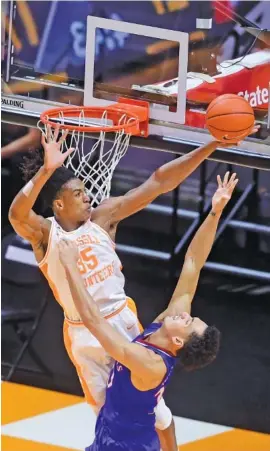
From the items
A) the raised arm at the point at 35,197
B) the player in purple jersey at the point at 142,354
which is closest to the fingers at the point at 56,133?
the raised arm at the point at 35,197

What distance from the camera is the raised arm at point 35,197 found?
4.63 metres

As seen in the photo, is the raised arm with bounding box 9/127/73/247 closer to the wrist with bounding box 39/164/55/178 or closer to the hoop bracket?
the wrist with bounding box 39/164/55/178

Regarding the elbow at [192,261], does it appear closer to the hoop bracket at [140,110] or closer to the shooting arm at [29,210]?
the shooting arm at [29,210]

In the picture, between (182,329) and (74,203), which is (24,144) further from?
(182,329)

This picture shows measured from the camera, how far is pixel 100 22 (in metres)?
5.52

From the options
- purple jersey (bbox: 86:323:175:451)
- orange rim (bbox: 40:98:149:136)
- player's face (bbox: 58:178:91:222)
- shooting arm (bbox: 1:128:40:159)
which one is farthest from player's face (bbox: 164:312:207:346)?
shooting arm (bbox: 1:128:40:159)

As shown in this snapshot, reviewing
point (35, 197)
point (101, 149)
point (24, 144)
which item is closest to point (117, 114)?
point (101, 149)

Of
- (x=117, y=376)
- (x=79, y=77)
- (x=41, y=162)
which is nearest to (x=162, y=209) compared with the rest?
(x=79, y=77)

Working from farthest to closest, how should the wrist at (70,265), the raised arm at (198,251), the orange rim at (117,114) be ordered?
the orange rim at (117,114) → the raised arm at (198,251) → the wrist at (70,265)

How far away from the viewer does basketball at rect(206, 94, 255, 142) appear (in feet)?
15.8

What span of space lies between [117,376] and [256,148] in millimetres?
1509

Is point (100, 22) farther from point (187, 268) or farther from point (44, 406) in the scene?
point (44, 406)

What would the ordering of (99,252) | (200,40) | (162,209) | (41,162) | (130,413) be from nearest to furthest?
(130,413)
(99,252)
(41,162)
(200,40)
(162,209)

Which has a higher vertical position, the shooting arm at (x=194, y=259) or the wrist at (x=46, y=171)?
the wrist at (x=46, y=171)
